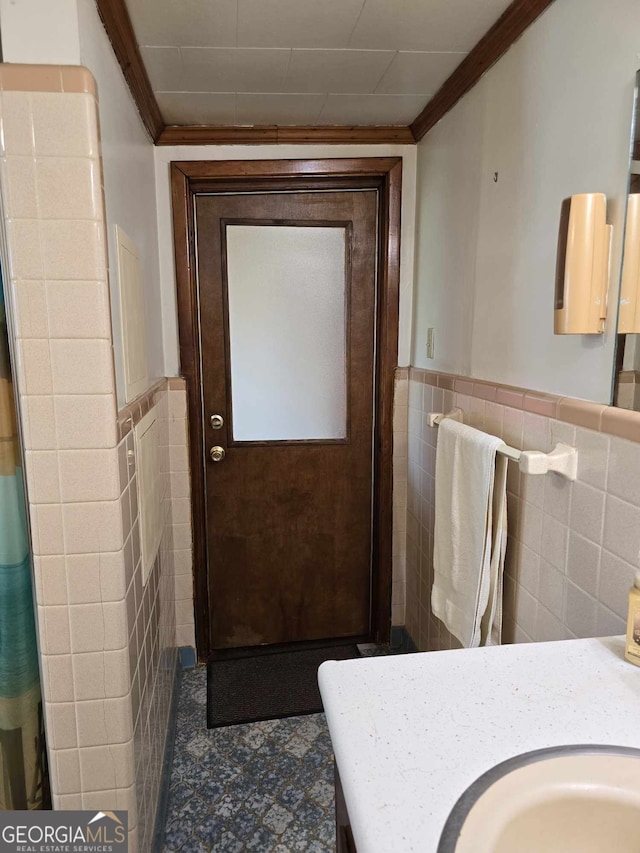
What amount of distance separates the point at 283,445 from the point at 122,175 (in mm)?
1173

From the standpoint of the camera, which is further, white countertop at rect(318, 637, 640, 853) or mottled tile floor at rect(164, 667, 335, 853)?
mottled tile floor at rect(164, 667, 335, 853)

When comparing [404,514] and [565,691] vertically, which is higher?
[565,691]

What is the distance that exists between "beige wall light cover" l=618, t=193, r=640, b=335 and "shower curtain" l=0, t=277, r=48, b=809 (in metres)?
1.13

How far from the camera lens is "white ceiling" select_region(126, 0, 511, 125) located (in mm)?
1308

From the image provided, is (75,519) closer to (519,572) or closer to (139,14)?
(519,572)

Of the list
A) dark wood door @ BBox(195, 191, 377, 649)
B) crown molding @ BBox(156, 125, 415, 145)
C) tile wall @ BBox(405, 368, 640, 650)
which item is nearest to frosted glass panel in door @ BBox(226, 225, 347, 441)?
dark wood door @ BBox(195, 191, 377, 649)

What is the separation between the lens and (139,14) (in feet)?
4.32

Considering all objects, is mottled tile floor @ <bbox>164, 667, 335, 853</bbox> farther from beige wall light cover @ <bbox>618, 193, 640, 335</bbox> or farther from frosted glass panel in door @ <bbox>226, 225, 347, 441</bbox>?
beige wall light cover @ <bbox>618, 193, 640, 335</bbox>

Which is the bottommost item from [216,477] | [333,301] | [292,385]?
[216,477]

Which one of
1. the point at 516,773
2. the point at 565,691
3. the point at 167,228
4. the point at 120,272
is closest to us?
the point at 516,773

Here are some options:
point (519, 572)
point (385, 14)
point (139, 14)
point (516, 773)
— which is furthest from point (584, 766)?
point (139, 14)

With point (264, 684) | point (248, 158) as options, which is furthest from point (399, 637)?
point (248, 158)

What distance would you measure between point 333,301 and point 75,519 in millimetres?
1409

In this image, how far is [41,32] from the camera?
3.36ft
